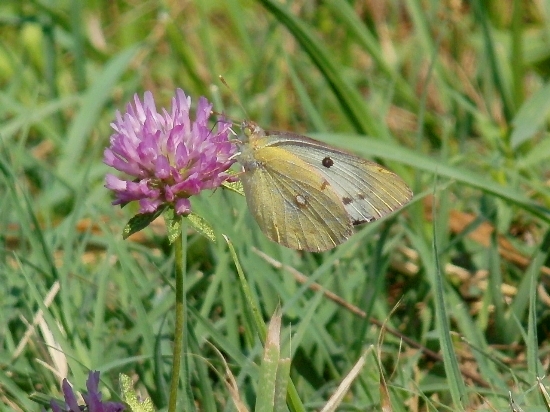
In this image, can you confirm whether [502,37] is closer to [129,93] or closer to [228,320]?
[129,93]

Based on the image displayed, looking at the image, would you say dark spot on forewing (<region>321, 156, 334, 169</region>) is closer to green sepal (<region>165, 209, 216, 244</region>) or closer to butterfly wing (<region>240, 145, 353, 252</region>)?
butterfly wing (<region>240, 145, 353, 252</region>)

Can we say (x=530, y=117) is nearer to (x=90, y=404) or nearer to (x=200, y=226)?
(x=200, y=226)

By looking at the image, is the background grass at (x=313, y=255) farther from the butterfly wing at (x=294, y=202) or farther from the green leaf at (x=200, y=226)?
the green leaf at (x=200, y=226)

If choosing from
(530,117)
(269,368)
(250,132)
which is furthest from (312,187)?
(530,117)

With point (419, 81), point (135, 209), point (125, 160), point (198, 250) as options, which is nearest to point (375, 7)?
point (419, 81)

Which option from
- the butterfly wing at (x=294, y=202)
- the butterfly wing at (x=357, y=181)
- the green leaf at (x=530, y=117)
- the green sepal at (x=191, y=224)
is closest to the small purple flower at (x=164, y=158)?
the green sepal at (x=191, y=224)
